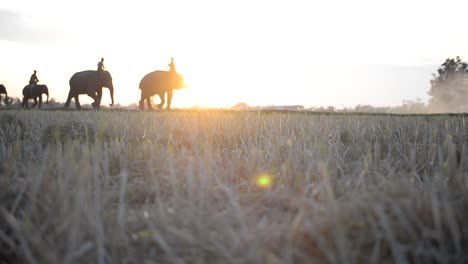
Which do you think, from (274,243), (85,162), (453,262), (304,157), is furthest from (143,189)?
(453,262)

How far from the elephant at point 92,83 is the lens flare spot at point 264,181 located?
1282cm

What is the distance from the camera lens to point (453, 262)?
108 cm

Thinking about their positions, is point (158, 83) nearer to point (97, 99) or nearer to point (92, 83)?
point (97, 99)

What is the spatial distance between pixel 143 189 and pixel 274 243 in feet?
2.88

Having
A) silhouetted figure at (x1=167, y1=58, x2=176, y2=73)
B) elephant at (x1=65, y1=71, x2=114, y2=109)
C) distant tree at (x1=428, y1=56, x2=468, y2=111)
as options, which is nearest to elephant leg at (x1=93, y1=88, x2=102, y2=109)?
elephant at (x1=65, y1=71, x2=114, y2=109)

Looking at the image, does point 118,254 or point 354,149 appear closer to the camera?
point 118,254

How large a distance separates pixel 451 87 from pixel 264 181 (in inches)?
2257

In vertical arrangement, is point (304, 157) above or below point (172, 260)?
above

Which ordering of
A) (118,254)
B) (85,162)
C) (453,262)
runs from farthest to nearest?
(85,162) < (118,254) < (453,262)

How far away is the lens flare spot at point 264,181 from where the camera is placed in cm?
201

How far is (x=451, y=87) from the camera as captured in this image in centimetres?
5150

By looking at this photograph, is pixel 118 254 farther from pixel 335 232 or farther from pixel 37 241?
pixel 335 232

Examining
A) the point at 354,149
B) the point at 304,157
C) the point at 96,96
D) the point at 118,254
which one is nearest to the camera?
the point at 118,254

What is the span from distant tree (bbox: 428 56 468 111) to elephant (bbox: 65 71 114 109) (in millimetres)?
48654
